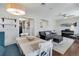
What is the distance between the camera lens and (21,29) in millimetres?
1716

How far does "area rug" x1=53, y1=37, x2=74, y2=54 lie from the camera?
1.72 metres

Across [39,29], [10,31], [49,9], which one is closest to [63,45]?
Answer: [39,29]

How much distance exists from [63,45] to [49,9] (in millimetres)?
719

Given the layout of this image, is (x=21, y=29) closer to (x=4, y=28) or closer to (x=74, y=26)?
(x=4, y=28)

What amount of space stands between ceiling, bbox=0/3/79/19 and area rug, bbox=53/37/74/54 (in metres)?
0.50

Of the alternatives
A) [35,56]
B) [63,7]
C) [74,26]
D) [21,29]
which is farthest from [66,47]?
[21,29]

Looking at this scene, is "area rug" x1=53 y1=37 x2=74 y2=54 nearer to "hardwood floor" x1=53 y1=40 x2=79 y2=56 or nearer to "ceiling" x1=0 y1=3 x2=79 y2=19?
"hardwood floor" x1=53 y1=40 x2=79 y2=56

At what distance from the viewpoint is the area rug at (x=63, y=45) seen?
1718 mm

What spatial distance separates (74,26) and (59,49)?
51cm

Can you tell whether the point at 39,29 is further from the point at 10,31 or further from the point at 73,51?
the point at 73,51

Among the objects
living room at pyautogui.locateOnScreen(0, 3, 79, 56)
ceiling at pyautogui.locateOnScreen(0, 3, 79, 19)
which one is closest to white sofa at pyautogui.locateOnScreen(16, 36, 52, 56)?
living room at pyautogui.locateOnScreen(0, 3, 79, 56)

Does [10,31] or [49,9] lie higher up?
[49,9]

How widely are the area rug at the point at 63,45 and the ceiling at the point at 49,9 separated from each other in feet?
1.65

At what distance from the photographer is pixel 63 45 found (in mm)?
1750
